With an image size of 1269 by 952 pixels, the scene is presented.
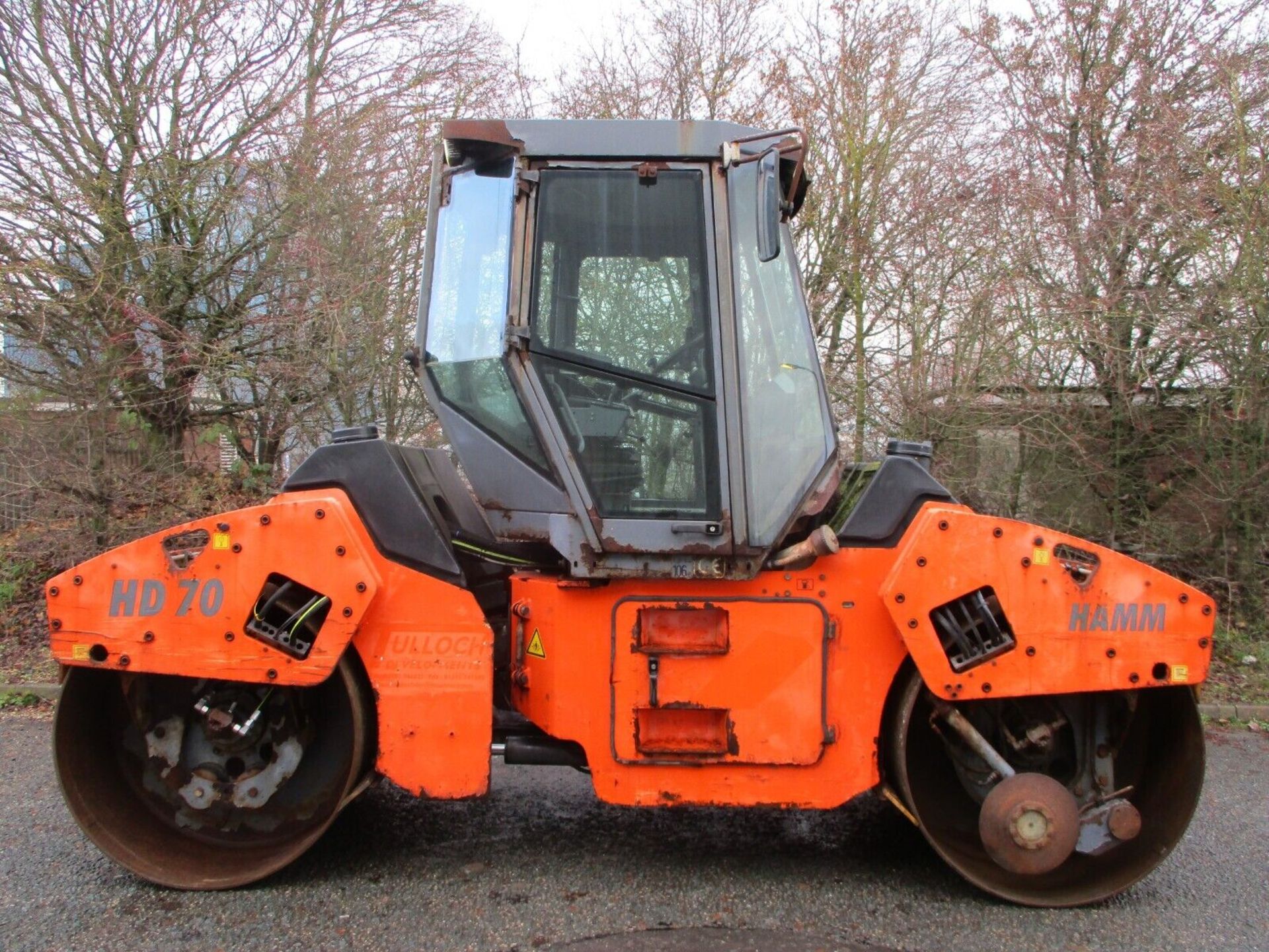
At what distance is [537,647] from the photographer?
3.55m

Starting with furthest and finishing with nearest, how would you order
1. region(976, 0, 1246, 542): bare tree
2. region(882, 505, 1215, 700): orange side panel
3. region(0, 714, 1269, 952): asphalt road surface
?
region(976, 0, 1246, 542): bare tree → region(882, 505, 1215, 700): orange side panel → region(0, 714, 1269, 952): asphalt road surface

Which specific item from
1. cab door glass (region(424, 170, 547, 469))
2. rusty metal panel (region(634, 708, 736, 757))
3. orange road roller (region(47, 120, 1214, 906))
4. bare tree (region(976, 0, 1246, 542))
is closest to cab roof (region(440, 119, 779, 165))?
orange road roller (region(47, 120, 1214, 906))

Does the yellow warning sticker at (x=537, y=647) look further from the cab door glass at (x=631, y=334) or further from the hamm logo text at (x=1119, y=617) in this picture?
the hamm logo text at (x=1119, y=617)

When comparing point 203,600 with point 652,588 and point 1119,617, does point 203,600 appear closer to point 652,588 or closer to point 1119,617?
point 652,588

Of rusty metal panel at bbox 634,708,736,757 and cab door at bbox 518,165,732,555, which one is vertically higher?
cab door at bbox 518,165,732,555

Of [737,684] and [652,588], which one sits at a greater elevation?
[652,588]

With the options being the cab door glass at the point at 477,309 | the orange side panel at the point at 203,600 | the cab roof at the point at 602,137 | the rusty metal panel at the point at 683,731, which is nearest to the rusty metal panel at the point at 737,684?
the rusty metal panel at the point at 683,731

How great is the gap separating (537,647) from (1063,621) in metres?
1.81

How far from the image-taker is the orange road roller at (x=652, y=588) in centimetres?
337

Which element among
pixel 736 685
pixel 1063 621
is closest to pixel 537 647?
pixel 736 685

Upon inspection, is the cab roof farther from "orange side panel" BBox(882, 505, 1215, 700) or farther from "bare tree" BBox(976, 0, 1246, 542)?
"bare tree" BBox(976, 0, 1246, 542)

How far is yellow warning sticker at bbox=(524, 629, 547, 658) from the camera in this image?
3535mm

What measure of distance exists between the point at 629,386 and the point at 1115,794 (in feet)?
7.13

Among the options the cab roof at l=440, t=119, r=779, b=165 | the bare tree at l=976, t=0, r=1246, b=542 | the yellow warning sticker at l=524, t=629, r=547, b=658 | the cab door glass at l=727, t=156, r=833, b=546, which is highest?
the bare tree at l=976, t=0, r=1246, b=542
